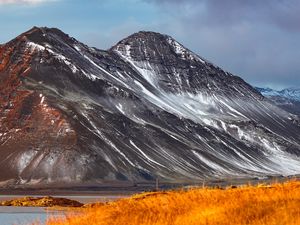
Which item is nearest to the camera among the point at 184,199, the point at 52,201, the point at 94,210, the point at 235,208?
the point at 235,208

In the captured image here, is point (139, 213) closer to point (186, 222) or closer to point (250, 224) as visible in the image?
point (186, 222)

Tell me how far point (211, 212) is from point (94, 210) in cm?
595

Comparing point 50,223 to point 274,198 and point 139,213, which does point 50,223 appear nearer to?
point 139,213

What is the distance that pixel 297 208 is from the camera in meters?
20.0

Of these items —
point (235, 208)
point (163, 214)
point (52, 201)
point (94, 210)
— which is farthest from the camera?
point (52, 201)

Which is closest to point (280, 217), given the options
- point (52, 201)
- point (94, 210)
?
point (94, 210)

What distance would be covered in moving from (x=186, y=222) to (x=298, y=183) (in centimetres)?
708

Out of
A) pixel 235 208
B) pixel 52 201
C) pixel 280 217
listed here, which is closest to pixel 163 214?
pixel 235 208

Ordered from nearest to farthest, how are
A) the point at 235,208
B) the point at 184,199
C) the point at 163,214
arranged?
1. the point at 235,208
2. the point at 163,214
3. the point at 184,199

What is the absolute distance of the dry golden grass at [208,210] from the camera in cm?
1959

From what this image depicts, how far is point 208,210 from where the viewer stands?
2088 cm

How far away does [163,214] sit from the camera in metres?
21.7

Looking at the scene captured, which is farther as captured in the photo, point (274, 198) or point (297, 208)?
point (274, 198)

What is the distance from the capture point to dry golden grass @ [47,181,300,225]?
19.6 m
